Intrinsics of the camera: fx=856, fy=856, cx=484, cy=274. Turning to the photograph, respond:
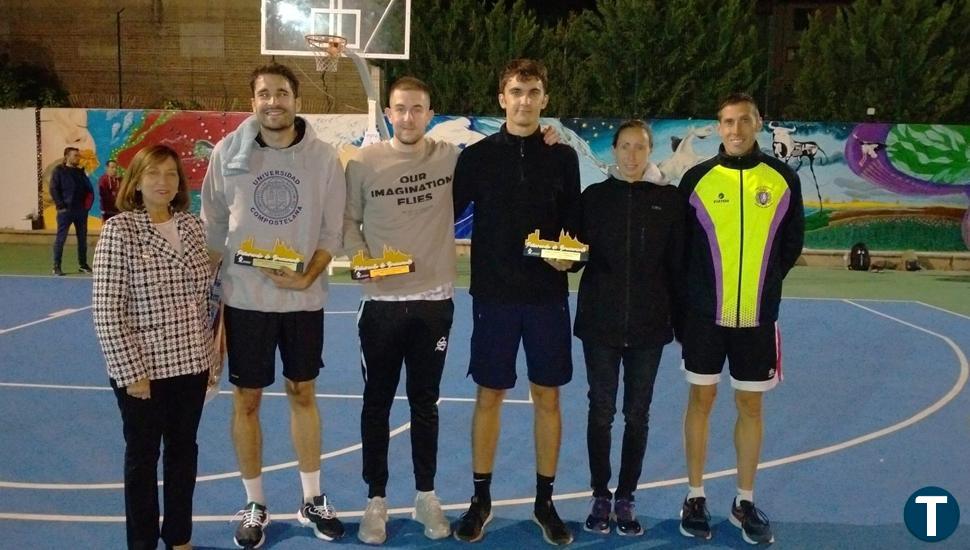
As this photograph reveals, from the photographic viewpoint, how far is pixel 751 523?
4.03 m

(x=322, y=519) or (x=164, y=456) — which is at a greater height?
(x=164, y=456)

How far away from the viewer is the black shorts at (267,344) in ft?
12.7

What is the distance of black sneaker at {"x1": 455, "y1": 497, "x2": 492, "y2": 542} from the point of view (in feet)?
13.0

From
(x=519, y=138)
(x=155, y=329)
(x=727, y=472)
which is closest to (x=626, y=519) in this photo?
(x=727, y=472)

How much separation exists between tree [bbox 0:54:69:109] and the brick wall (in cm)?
28

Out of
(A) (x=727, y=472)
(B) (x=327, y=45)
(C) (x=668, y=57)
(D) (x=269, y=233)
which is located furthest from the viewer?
(C) (x=668, y=57)

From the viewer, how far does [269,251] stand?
12.0 ft

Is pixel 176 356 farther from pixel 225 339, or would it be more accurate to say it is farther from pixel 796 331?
pixel 796 331

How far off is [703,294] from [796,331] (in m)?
5.54

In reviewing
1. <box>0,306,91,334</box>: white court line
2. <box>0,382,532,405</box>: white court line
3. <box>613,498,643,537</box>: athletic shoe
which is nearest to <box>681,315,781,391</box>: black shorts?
<box>613,498,643,537</box>: athletic shoe

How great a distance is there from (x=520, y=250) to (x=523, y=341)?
424 millimetres

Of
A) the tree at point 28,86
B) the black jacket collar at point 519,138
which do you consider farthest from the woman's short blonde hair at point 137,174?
the tree at point 28,86

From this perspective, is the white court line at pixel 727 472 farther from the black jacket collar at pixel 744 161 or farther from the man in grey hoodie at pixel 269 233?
the black jacket collar at pixel 744 161

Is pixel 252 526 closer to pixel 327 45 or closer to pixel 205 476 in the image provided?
pixel 205 476
